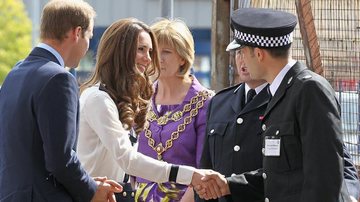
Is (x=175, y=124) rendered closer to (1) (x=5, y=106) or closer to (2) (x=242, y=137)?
(2) (x=242, y=137)

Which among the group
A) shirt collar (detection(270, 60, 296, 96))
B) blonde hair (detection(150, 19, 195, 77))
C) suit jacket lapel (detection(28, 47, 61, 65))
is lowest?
blonde hair (detection(150, 19, 195, 77))

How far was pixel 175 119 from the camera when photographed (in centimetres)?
547

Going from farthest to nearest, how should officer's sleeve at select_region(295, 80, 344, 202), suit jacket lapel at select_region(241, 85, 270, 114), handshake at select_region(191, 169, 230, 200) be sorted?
suit jacket lapel at select_region(241, 85, 270, 114) < handshake at select_region(191, 169, 230, 200) < officer's sleeve at select_region(295, 80, 344, 202)

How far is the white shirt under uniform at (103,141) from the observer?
4.71 meters

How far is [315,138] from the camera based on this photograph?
3.86 m

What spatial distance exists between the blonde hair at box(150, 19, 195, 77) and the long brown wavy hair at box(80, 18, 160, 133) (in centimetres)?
52

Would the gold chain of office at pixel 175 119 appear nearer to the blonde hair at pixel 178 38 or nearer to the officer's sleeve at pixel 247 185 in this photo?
the blonde hair at pixel 178 38

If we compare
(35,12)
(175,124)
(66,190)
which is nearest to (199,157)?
(175,124)

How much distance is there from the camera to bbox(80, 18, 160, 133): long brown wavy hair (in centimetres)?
489

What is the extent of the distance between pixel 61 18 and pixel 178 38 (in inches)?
54.1

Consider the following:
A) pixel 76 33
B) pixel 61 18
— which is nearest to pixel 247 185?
pixel 76 33

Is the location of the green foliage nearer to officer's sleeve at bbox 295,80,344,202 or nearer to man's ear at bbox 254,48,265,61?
man's ear at bbox 254,48,265,61

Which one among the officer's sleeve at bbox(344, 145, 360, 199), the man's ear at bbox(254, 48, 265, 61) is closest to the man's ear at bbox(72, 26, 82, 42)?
the man's ear at bbox(254, 48, 265, 61)

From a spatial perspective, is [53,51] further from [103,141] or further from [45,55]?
[103,141]
